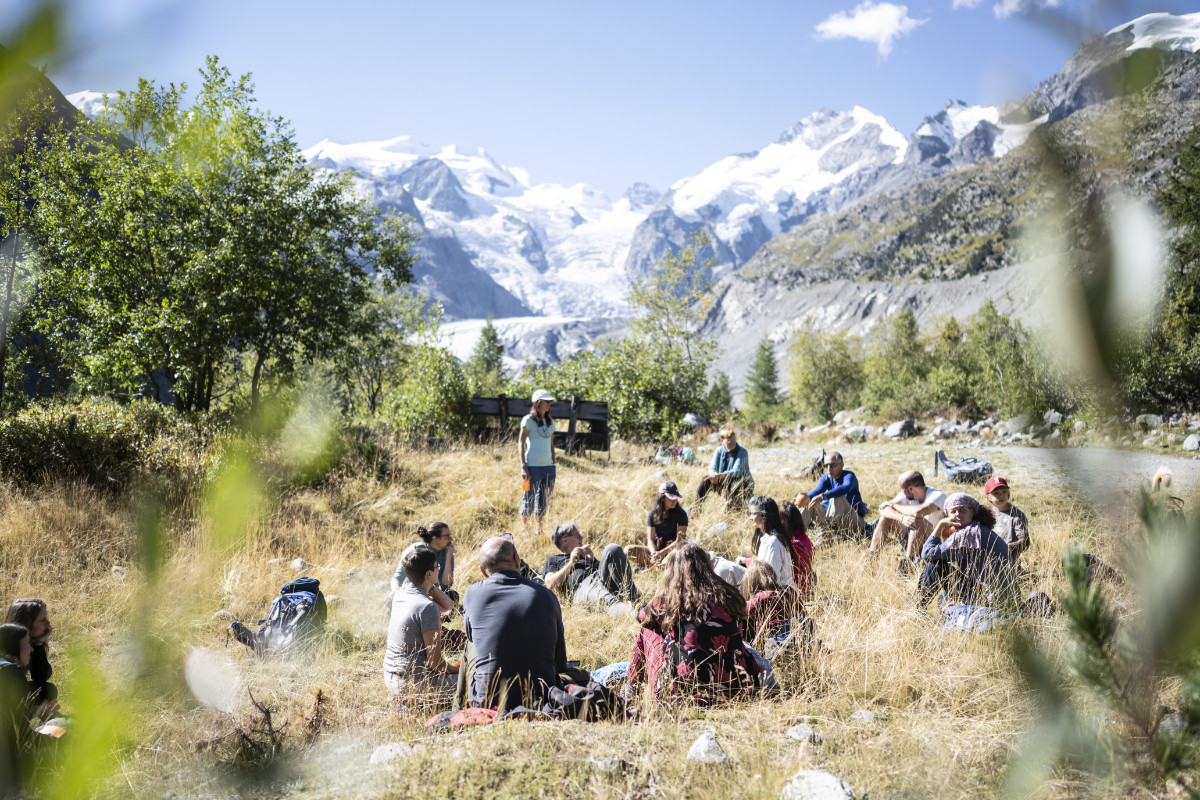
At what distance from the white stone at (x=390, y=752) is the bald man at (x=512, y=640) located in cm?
66

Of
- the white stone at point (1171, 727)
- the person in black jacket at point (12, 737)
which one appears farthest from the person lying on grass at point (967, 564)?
the person in black jacket at point (12, 737)

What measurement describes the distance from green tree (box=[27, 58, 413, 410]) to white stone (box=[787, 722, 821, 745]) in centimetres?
935

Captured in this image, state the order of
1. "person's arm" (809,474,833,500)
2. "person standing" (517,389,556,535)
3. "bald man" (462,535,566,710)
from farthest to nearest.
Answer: "person standing" (517,389,556,535), "person's arm" (809,474,833,500), "bald man" (462,535,566,710)

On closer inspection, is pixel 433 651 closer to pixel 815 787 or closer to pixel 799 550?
pixel 815 787

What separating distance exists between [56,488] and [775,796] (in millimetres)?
8058

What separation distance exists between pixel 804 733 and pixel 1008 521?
4070 mm

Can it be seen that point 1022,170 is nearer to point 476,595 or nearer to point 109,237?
point 476,595

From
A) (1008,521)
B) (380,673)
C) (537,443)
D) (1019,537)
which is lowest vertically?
(380,673)

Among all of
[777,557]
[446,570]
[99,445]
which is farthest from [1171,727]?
[99,445]

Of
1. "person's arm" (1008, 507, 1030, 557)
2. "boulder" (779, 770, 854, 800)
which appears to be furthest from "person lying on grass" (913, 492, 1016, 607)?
"boulder" (779, 770, 854, 800)

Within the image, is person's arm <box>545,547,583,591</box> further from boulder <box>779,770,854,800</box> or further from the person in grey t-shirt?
boulder <box>779,770,854,800</box>

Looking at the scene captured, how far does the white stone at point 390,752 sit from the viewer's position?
338cm

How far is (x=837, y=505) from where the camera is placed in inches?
330

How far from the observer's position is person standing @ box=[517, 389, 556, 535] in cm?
873
